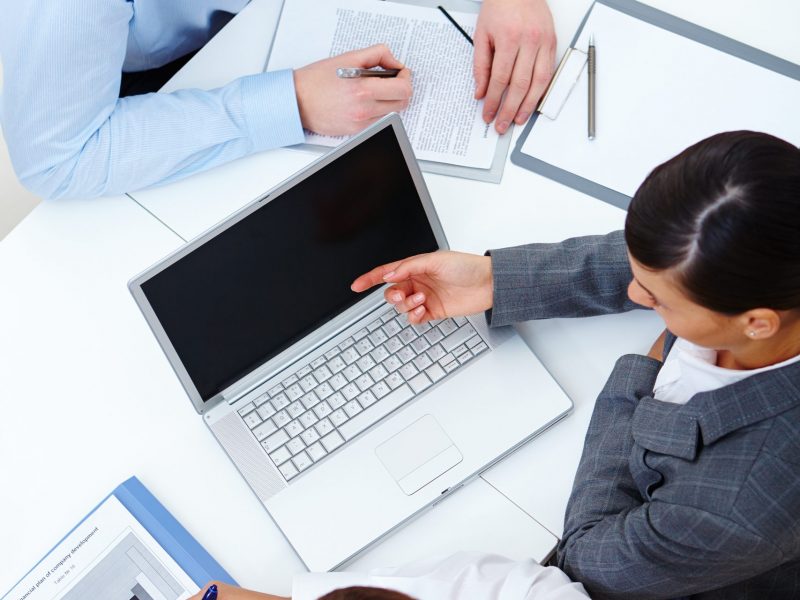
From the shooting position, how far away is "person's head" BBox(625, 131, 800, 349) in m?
0.68

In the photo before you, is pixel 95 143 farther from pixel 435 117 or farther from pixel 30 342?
pixel 435 117

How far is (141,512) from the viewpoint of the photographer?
0.98 m

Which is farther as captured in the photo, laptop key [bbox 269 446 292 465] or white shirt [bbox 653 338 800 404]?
laptop key [bbox 269 446 292 465]

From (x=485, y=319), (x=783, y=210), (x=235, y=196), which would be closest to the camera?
(x=783, y=210)

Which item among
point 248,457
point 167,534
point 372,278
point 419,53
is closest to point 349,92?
point 419,53

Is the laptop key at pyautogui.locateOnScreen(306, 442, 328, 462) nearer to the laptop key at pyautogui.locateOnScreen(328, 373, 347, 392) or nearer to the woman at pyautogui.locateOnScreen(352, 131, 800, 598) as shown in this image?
the laptop key at pyautogui.locateOnScreen(328, 373, 347, 392)

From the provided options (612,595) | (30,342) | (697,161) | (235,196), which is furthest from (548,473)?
(30,342)

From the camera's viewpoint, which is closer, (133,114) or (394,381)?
(394,381)

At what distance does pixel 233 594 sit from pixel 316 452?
183mm

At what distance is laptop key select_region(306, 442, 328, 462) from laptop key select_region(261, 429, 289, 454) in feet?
0.10

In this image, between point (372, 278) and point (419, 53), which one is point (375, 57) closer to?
point (419, 53)

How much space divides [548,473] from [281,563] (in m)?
0.34

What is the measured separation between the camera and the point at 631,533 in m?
0.86

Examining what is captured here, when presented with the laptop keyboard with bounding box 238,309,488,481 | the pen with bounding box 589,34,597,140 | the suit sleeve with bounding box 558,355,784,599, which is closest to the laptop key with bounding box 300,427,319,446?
the laptop keyboard with bounding box 238,309,488,481
